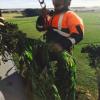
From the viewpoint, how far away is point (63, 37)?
23.4 ft

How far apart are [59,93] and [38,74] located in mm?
618

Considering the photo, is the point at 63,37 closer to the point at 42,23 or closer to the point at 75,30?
the point at 75,30

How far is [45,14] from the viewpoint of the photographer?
732 cm

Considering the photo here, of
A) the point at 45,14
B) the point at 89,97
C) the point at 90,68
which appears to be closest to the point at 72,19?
the point at 45,14

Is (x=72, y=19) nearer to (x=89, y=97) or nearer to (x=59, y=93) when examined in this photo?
(x=59, y=93)

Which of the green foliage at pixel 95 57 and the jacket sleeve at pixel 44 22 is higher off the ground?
the jacket sleeve at pixel 44 22

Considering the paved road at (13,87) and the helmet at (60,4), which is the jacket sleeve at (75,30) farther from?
the paved road at (13,87)

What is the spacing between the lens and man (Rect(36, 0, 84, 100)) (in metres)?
6.09

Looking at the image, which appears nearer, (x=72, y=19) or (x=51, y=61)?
(x=51, y=61)

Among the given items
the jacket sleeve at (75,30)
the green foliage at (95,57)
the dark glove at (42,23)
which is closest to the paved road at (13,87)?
the dark glove at (42,23)

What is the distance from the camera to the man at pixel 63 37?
6094 millimetres

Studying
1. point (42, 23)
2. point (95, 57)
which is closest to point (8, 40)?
point (42, 23)

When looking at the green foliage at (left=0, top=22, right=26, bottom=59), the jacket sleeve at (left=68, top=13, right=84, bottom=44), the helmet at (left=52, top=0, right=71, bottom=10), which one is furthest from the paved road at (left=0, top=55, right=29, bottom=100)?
the helmet at (left=52, top=0, right=71, bottom=10)

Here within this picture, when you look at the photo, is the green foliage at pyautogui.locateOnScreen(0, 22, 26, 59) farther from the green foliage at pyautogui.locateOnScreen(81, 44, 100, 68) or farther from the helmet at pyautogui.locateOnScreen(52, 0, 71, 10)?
the green foliage at pyautogui.locateOnScreen(81, 44, 100, 68)
